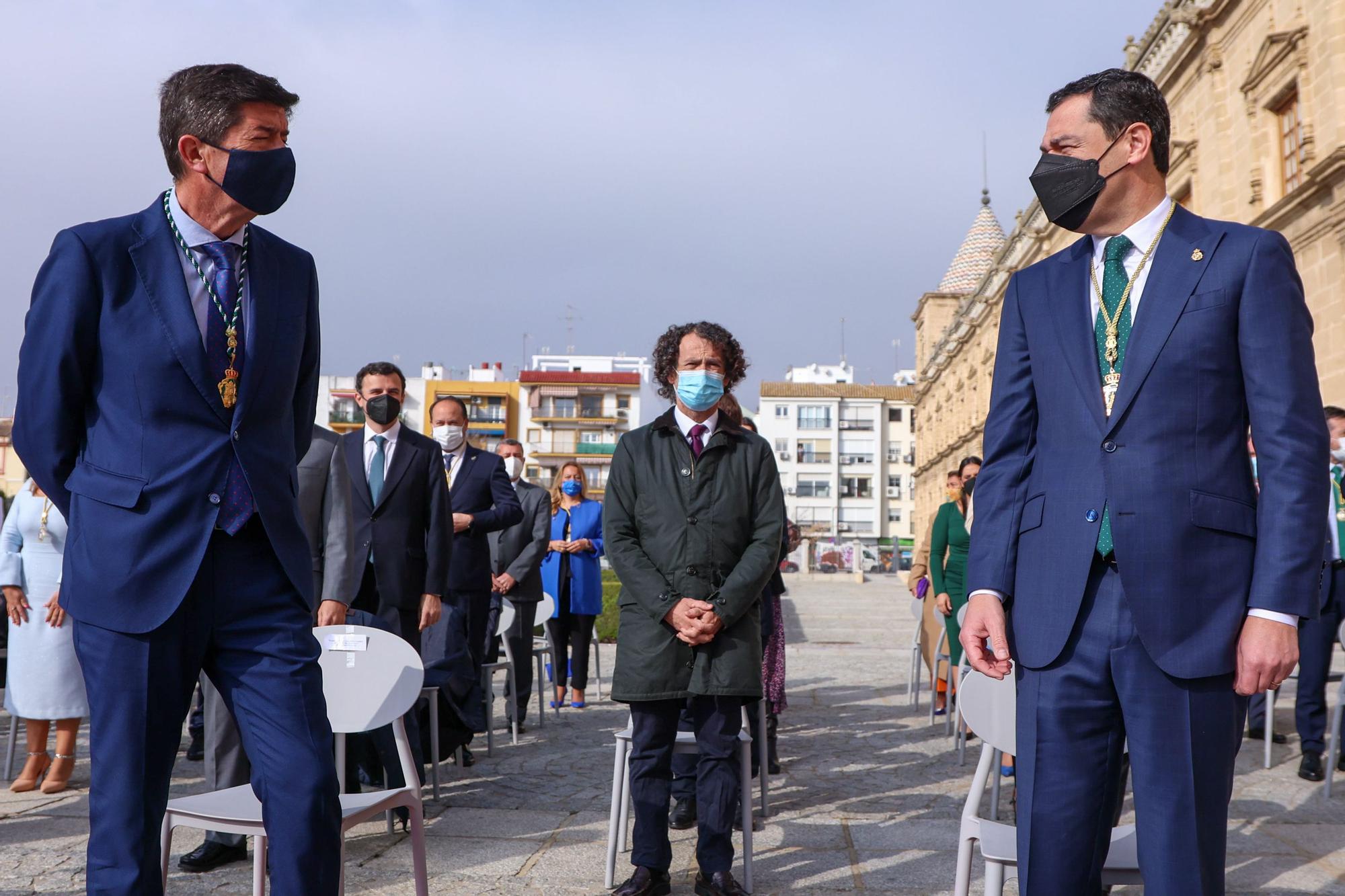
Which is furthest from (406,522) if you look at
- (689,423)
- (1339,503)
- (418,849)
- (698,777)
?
(1339,503)

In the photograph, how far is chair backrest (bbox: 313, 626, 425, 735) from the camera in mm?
4012

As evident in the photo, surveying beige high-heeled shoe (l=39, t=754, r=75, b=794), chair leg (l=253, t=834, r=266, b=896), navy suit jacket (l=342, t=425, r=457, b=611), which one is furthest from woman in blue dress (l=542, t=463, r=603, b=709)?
chair leg (l=253, t=834, r=266, b=896)

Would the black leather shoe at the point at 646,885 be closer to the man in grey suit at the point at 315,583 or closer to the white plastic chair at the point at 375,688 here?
the white plastic chair at the point at 375,688

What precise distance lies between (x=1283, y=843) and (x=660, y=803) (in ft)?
9.31

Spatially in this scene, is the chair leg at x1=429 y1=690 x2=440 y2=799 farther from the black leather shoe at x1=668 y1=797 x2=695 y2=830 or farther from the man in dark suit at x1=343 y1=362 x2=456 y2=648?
the black leather shoe at x1=668 y1=797 x2=695 y2=830

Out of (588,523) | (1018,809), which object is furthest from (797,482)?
(1018,809)

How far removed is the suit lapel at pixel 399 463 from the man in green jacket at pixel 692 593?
164 centimetres

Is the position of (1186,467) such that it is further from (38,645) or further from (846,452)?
(846,452)

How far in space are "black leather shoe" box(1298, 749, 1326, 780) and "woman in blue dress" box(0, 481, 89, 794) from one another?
6.79m

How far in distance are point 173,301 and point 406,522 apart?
349 cm

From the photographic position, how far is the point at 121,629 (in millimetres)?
2559

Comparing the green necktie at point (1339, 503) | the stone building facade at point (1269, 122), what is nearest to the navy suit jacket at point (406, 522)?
the green necktie at point (1339, 503)

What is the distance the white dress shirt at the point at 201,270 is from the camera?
2.77 meters

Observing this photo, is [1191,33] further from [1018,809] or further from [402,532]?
[1018,809]
